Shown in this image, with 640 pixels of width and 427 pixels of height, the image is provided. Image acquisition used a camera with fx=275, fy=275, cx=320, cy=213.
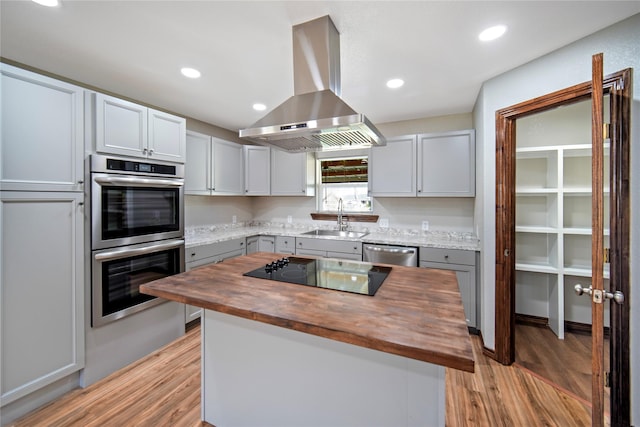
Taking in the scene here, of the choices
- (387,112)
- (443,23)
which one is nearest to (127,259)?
(443,23)

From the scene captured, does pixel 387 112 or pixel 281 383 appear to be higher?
pixel 387 112

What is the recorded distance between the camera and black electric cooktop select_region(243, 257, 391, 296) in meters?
1.54

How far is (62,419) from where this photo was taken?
1.77m

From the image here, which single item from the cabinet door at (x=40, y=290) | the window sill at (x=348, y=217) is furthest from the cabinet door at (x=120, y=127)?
the window sill at (x=348, y=217)

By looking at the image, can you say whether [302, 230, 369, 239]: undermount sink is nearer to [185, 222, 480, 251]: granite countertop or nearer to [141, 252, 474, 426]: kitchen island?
[185, 222, 480, 251]: granite countertop

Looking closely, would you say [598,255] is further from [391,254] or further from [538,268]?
[391,254]

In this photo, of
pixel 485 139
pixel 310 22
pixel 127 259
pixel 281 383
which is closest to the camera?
pixel 281 383

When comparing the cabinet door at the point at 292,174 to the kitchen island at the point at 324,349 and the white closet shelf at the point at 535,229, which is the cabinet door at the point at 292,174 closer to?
the kitchen island at the point at 324,349

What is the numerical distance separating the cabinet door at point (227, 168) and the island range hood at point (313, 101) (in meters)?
2.04

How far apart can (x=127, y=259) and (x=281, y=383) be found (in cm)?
171

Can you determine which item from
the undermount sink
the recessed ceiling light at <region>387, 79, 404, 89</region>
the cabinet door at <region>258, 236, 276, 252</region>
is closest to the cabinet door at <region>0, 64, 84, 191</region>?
the cabinet door at <region>258, 236, 276, 252</region>

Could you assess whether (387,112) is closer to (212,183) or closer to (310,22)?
(310,22)

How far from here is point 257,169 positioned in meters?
4.10

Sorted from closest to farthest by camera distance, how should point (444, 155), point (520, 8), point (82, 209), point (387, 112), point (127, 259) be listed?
point (520, 8), point (82, 209), point (127, 259), point (444, 155), point (387, 112)
